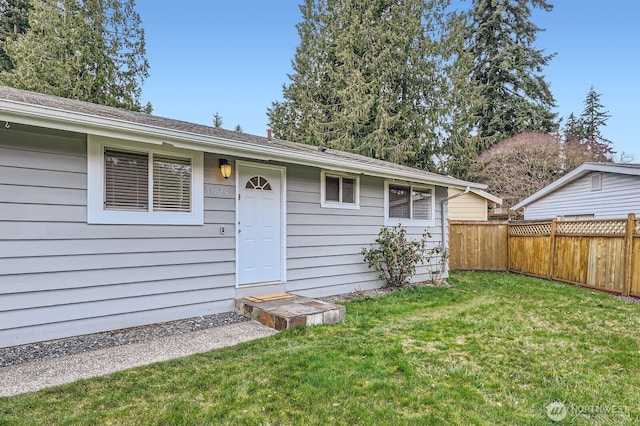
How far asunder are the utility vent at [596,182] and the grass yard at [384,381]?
7.50 meters

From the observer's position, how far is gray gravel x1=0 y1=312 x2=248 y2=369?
335 cm

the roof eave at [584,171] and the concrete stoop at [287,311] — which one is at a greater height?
the roof eave at [584,171]

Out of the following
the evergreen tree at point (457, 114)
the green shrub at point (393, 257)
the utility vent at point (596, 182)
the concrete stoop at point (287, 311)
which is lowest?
the concrete stoop at point (287, 311)

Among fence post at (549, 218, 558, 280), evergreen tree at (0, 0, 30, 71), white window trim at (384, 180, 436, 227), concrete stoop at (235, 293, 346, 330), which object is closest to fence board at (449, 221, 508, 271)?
fence post at (549, 218, 558, 280)

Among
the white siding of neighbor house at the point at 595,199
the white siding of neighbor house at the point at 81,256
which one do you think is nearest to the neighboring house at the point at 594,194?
the white siding of neighbor house at the point at 595,199

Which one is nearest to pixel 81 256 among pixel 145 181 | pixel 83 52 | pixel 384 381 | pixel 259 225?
pixel 145 181

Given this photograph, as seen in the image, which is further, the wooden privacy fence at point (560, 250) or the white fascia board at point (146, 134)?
the wooden privacy fence at point (560, 250)

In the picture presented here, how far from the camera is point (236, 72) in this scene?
14.5 meters

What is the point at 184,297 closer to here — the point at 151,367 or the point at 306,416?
the point at 151,367

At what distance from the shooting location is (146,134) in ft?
13.0

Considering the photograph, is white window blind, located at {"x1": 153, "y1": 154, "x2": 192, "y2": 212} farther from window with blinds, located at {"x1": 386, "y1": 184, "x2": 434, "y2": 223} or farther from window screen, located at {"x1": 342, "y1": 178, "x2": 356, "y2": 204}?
window with blinds, located at {"x1": 386, "y1": 184, "x2": 434, "y2": 223}

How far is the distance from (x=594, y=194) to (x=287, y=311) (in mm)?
10847

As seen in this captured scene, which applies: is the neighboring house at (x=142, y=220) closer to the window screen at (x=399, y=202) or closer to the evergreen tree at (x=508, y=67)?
the window screen at (x=399, y=202)

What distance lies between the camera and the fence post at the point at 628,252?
6669mm
